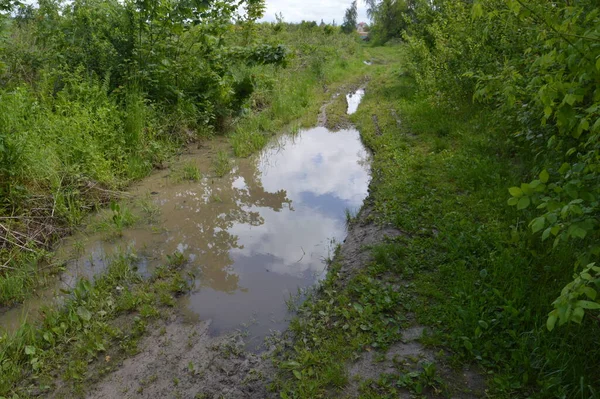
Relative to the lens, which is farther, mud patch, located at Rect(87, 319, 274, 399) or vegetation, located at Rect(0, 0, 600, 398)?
mud patch, located at Rect(87, 319, 274, 399)

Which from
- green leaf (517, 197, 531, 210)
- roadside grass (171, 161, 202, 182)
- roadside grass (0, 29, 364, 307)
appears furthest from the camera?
roadside grass (171, 161, 202, 182)

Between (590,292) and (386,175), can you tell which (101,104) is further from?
(590,292)

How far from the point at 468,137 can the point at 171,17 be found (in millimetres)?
5751

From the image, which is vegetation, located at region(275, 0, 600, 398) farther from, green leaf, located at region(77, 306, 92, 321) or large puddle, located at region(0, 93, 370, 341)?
green leaf, located at region(77, 306, 92, 321)

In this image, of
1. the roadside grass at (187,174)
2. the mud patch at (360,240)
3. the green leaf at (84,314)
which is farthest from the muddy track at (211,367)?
the roadside grass at (187,174)

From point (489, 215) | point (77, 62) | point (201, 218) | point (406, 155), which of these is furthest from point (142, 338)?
point (77, 62)

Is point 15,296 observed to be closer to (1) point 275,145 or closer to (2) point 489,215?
(2) point 489,215

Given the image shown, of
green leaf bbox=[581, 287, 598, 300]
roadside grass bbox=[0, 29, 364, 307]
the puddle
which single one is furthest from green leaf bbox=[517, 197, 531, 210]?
the puddle

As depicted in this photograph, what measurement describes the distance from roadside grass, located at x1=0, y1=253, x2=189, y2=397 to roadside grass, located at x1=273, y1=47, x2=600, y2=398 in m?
1.35

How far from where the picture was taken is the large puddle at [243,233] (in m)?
4.10

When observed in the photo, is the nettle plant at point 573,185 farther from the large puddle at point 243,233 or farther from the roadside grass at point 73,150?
the roadside grass at point 73,150

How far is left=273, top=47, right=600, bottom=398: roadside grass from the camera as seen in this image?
Answer: 9.29ft

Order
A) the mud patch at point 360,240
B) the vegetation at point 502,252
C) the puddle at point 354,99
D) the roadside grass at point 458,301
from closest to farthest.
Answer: the vegetation at point 502,252 → the roadside grass at point 458,301 → the mud patch at point 360,240 → the puddle at point 354,99

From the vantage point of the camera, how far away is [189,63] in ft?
28.0
